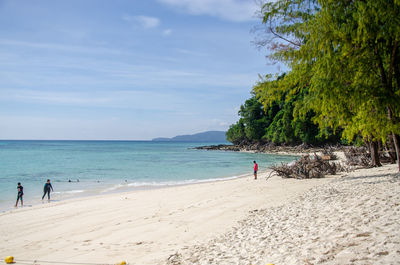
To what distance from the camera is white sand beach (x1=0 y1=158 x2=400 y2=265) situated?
4.24 meters

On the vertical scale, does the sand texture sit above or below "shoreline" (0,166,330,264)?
above

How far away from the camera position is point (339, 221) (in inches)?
213

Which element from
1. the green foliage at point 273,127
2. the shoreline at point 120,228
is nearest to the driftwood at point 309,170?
the shoreline at point 120,228

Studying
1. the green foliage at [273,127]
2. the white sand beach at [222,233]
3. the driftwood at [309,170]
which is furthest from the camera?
the green foliage at [273,127]

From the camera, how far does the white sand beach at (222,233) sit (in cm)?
424

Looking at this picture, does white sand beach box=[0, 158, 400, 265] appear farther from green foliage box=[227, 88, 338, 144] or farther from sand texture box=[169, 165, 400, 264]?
green foliage box=[227, 88, 338, 144]

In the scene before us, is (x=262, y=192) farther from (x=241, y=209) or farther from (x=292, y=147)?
(x=292, y=147)

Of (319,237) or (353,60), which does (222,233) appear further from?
(353,60)

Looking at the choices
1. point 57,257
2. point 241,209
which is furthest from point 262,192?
point 57,257

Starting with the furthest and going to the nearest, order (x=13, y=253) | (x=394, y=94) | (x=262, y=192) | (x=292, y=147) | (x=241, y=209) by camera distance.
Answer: (x=292, y=147), (x=262, y=192), (x=241, y=209), (x=394, y=94), (x=13, y=253)

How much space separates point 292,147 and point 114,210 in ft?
205

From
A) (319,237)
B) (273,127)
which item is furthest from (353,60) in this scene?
(273,127)

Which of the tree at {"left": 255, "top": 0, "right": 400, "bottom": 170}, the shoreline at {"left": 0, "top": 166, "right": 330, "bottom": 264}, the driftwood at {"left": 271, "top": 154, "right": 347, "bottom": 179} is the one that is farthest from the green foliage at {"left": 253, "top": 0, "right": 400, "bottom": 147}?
the driftwood at {"left": 271, "top": 154, "right": 347, "bottom": 179}

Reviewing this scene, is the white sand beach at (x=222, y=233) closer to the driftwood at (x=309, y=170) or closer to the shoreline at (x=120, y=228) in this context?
the shoreline at (x=120, y=228)
